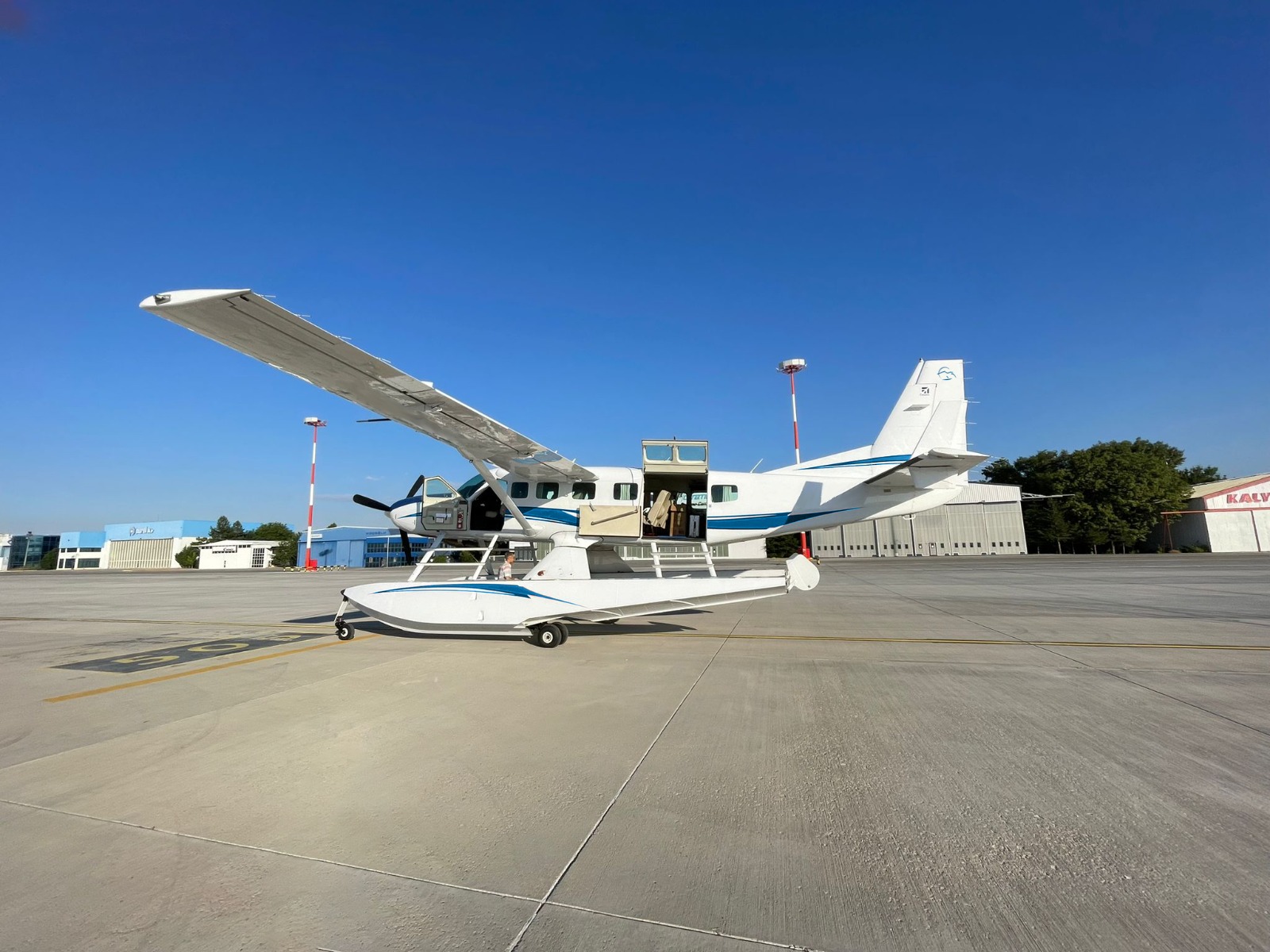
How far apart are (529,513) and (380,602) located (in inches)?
136

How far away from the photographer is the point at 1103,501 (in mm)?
52906

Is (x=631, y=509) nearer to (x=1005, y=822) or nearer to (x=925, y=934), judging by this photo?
(x=1005, y=822)

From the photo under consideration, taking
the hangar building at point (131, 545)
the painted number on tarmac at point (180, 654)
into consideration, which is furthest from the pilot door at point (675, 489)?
the hangar building at point (131, 545)

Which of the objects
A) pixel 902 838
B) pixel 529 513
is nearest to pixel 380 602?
pixel 529 513

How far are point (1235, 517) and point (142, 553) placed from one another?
131 meters

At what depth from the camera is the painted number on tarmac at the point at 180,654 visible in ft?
24.8

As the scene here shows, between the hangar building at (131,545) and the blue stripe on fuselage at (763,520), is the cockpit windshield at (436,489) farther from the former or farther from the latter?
the hangar building at (131,545)

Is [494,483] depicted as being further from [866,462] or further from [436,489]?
[866,462]

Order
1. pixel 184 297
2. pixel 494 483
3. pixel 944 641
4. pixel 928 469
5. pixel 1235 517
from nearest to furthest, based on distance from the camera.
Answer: pixel 184 297 < pixel 944 641 < pixel 494 483 < pixel 928 469 < pixel 1235 517

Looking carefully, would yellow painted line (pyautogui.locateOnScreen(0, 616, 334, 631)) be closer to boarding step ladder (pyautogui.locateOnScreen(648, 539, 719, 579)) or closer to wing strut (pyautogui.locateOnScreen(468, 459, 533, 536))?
wing strut (pyautogui.locateOnScreen(468, 459, 533, 536))

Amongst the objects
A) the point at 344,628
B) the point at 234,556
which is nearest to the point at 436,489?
the point at 344,628

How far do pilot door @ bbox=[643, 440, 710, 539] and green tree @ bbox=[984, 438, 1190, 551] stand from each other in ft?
170

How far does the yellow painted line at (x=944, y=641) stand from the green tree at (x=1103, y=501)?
166ft

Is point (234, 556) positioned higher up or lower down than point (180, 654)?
higher up
